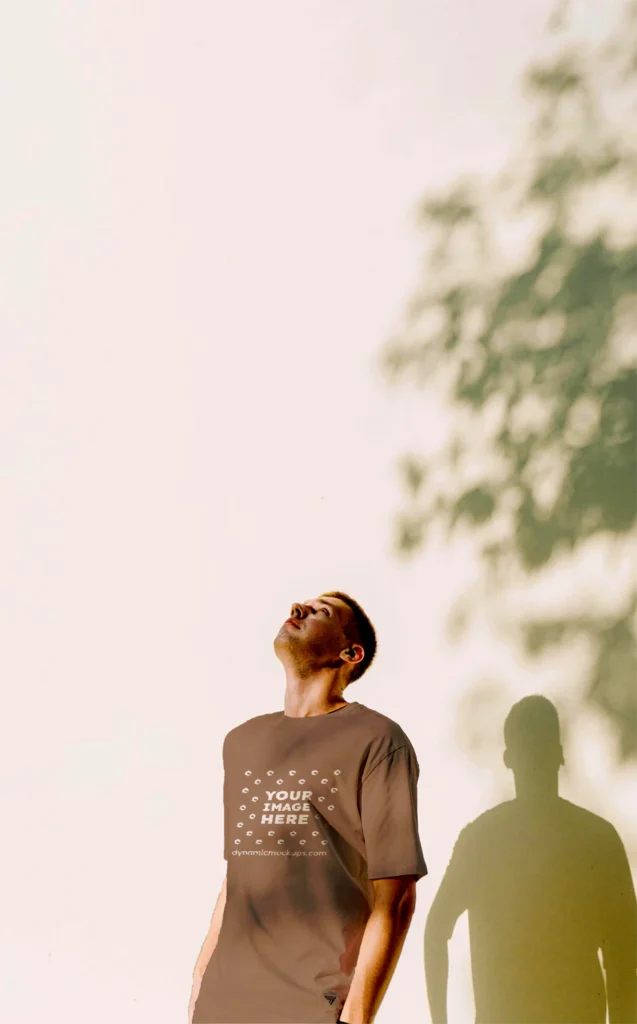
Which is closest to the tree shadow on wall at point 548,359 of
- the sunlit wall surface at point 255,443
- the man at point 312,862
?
the sunlit wall surface at point 255,443

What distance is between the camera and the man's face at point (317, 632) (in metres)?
2.92

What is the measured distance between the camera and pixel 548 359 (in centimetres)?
348

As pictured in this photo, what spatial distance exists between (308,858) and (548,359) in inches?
69.4

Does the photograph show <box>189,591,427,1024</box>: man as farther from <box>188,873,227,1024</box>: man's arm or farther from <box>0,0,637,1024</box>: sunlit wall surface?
<box>0,0,637,1024</box>: sunlit wall surface

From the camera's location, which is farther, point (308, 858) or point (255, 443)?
point (255, 443)

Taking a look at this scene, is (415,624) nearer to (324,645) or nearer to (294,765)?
(324,645)

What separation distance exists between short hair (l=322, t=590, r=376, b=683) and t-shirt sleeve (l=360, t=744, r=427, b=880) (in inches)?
17.2

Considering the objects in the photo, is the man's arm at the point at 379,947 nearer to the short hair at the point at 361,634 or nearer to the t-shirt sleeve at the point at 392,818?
the t-shirt sleeve at the point at 392,818

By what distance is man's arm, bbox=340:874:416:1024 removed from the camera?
234 centimetres

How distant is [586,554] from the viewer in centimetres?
328

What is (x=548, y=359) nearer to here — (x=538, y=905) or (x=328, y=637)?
(x=328, y=637)

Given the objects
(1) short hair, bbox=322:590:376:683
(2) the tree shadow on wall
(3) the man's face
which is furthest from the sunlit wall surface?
(3) the man's face

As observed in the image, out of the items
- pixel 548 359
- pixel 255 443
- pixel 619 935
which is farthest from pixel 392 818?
pixel 255 443

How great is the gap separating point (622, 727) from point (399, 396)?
4.34ft
